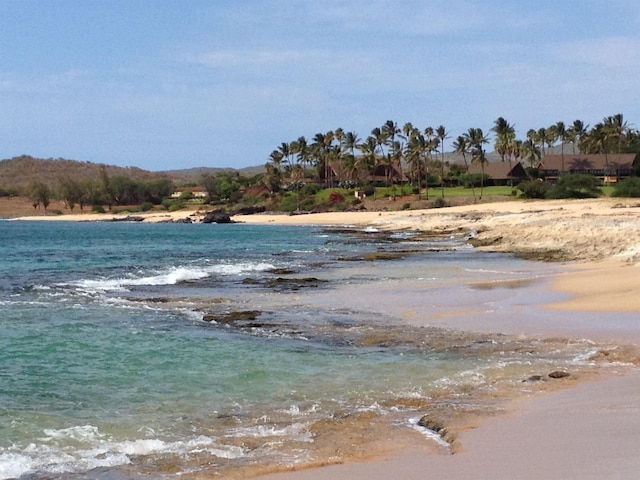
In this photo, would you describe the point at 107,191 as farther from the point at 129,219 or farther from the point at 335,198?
the point at 335,198

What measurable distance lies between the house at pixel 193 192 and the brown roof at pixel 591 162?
Result: 197ft

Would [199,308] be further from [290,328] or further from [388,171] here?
[388,171]

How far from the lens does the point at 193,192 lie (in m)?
145

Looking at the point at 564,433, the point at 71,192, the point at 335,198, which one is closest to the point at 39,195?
the point at 71,192

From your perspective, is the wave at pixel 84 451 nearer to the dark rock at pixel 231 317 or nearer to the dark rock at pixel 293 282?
the dark rock at pixel 231 317

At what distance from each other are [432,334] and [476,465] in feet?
26.1

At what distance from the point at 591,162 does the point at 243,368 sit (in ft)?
338

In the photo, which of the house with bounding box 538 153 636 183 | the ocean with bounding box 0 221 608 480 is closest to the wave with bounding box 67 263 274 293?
the ocean with bounding box 0 221 608 480

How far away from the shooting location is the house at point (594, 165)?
10169 centimetres

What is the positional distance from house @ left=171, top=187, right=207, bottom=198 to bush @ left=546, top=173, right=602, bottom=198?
7178 cm

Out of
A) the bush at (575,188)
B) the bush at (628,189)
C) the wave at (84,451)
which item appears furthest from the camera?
the bush at (575,188)

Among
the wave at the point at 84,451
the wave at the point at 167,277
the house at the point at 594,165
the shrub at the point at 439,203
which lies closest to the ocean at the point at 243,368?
the wave at the point at 84,451

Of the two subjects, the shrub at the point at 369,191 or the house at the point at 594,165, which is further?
the shrub at the point at 369,191

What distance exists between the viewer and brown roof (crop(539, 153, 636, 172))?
10219 centimetres
